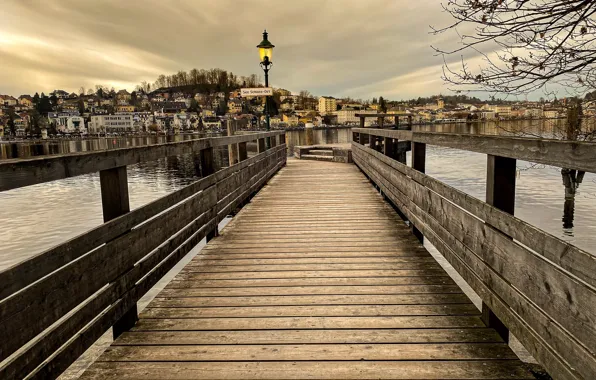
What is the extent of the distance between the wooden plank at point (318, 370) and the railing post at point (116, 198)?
0.46 meters

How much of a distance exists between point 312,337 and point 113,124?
7358 inches

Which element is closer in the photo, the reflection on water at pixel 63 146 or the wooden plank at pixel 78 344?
the wooden plank at pixel 78 344

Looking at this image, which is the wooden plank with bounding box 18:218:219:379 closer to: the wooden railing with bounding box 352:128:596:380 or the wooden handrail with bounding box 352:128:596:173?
the wooden railing with bounding box 352:128:596:380

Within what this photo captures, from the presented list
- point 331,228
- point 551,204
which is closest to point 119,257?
point 331,228

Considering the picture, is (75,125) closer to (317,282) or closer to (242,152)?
(242,152)

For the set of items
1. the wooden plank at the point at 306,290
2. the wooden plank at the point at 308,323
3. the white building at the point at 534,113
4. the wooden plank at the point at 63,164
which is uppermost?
the white building at the point at 534,113

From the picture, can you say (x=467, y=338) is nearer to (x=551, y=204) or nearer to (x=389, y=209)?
(x=389, y=209)

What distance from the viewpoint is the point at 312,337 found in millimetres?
2674

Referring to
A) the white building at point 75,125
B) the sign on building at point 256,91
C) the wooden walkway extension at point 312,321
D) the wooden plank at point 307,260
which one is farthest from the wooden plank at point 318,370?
the white building at point 75,125

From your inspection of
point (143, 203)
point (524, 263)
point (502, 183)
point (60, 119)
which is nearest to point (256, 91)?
point (502, 183)

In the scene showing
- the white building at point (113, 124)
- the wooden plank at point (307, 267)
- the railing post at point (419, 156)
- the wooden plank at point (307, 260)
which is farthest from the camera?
the white building at point (113, 124)

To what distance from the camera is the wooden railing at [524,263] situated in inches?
65.1

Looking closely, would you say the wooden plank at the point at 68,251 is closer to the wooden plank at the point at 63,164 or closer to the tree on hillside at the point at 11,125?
the wooden plank at the point at 63,164

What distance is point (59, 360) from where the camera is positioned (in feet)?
6.66
